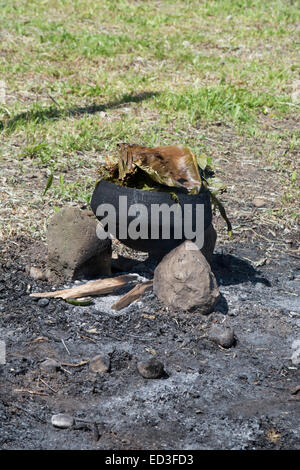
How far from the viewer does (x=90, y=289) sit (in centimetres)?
416

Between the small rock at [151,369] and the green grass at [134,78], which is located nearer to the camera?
the small rock at [151,369]

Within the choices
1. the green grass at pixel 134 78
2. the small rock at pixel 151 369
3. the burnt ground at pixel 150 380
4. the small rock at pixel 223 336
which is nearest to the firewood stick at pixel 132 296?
the burnt ground at pixel 150 380

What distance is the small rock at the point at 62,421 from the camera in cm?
310

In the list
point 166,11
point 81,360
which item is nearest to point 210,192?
point 81,360

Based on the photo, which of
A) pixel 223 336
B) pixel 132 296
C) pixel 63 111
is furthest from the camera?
pixel 63 111

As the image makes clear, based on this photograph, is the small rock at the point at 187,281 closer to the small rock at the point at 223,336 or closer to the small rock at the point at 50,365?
the small rock at the point at 223,336

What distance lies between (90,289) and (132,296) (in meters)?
0.26

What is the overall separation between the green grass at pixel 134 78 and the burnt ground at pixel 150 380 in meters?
1.62

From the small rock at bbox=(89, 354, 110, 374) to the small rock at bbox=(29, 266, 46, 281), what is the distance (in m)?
0.95

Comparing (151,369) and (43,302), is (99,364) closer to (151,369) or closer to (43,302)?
(151,369)

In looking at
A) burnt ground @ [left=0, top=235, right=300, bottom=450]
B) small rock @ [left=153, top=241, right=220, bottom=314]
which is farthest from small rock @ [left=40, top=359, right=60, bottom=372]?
small rock @ [left=153, top=241, right=220, bottom=314]

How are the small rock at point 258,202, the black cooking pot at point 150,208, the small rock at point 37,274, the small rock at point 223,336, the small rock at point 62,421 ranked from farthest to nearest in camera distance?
the small rock at point 258,202 → the small rock at point 37,274 → the black cooking pot at point 150,208 → the small rock at point 223,336 → the small rock at point 62,421

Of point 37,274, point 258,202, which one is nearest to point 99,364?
point 37,274

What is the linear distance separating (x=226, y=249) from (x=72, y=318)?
151 cm
